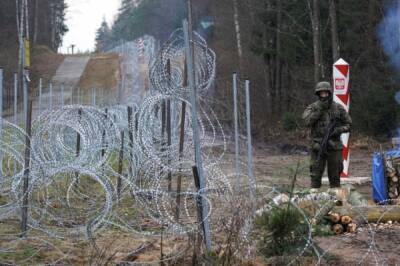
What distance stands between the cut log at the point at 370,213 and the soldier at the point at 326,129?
1378 mm

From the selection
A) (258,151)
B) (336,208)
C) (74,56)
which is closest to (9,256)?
(336,208)

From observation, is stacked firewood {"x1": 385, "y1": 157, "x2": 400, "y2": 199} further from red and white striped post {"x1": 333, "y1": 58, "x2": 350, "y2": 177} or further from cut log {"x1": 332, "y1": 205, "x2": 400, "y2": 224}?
red and white striped post {"x1": 333, "y1": 58, "x2": 350, "y2": 177}

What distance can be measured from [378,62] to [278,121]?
628 cm

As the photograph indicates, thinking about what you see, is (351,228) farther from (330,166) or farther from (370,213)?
(330,166)

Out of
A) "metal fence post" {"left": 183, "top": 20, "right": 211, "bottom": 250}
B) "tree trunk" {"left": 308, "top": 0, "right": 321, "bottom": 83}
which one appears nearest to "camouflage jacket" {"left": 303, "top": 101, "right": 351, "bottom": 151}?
"metal fence post" {"left": 183, "top": 20, "right": 211, "bottom": 250}

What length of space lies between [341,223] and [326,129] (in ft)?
6.55

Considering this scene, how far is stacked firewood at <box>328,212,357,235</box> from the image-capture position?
7.52m

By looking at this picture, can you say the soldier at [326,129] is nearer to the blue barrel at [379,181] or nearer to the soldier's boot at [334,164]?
the soldier's boot at [334,164]

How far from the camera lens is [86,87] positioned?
1507 inches

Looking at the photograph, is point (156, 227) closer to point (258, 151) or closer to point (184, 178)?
point (184, 178)

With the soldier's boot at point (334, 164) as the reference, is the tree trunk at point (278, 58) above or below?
above

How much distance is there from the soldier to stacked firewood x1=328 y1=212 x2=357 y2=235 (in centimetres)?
174

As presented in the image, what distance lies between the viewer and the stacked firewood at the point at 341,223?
752cm

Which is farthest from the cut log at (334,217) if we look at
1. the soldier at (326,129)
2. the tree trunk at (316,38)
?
the tree trunk at (316,38)
